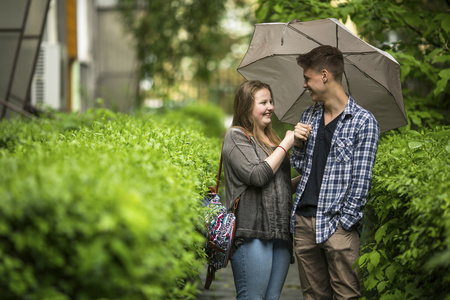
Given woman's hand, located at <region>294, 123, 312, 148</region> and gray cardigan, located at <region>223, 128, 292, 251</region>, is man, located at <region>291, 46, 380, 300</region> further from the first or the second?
gray cardigan, located at <region>223, 128, 292, 251</region>

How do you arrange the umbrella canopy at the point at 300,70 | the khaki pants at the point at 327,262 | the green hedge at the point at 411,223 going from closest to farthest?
the green hedge at the point at 411,223 → the khaki pants at the point at 327,262 → the umbrella canopy at the point at 300,70

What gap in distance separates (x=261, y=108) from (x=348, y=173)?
0.81 meters

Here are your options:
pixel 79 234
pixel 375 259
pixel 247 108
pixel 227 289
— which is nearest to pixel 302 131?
pixel 247 108

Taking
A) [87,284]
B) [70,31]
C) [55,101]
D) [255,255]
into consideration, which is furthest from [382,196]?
[70,31]

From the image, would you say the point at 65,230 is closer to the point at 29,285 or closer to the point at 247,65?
the point at 29,285

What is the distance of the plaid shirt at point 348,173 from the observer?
3.60m

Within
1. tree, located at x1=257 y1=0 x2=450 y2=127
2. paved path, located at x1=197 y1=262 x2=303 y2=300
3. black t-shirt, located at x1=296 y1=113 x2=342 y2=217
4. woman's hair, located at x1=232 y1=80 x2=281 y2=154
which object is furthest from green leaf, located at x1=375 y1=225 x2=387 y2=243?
paved path, located at x1=197 y1=262 x2=303 y2=300

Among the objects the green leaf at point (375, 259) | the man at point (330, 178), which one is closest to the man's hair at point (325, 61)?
the man at point (330, 178)

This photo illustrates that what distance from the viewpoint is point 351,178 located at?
12.0 ft

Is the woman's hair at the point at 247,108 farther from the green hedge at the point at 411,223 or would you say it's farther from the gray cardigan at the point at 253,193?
the green hedge at the point at 411,223

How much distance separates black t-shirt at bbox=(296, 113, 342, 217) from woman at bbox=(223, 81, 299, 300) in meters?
0.17

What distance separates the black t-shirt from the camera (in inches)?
150

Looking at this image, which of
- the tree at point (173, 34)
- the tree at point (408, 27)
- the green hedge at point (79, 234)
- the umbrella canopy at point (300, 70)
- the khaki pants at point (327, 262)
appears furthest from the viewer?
the tree at point (173, 34)

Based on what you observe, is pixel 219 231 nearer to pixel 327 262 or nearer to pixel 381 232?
pixel 327 262
